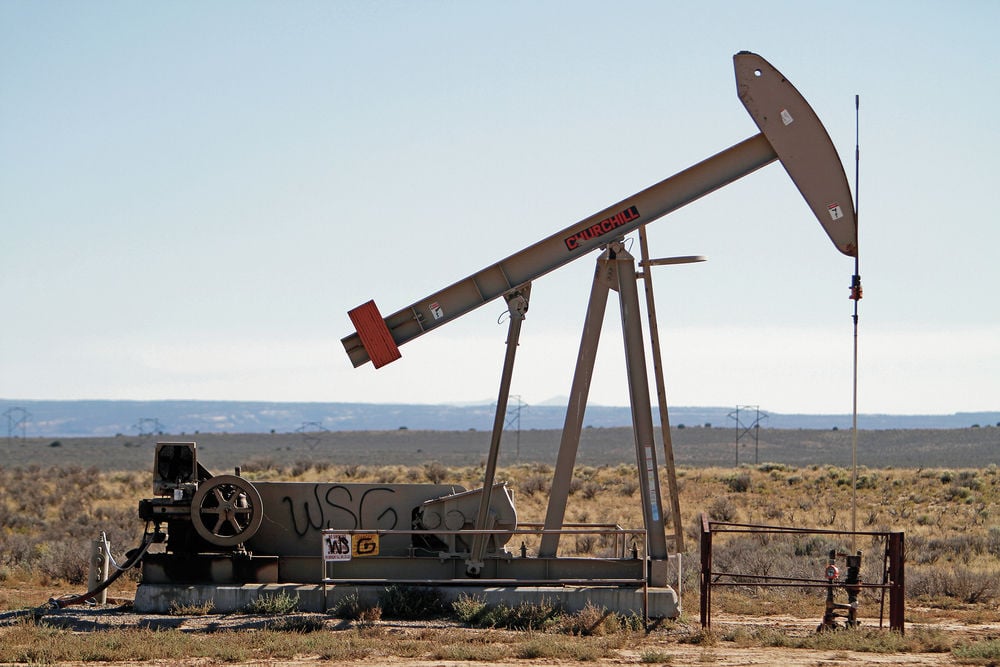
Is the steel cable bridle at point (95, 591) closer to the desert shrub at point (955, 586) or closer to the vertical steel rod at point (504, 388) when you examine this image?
the vertical steel rod at point (504, 388)

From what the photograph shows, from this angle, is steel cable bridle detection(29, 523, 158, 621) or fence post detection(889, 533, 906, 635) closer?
fence post detection(889, 533, 906, 635)

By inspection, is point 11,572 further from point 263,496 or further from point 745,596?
point 745,596

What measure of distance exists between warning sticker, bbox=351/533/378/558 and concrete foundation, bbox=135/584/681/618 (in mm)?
371

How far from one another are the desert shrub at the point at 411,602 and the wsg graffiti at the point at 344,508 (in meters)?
1.26

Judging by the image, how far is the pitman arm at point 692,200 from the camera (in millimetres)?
11688

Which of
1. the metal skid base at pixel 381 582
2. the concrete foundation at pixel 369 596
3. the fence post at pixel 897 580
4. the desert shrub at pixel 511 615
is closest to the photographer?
the fence post at pixel 897 580

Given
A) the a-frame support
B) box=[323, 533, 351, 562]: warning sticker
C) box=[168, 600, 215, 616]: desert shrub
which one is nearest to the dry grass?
box=[323, 533, 351, 562]: warning sticker

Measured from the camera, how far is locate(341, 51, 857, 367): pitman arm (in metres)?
11.7

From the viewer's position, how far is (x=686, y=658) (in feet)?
33.0

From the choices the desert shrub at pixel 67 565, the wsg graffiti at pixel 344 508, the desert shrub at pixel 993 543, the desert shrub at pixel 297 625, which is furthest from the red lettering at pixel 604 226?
the desert shrub at pixel 993 543

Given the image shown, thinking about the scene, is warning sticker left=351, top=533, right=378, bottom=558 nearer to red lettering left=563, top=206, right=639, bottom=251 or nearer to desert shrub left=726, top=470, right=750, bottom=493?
red lettering left=563, top=206, right=639, bottom=251

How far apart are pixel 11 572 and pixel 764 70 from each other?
455 inches

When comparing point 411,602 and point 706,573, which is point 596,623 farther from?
point 411,602

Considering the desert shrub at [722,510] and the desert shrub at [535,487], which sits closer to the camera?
the desert shrub at [722,510]
